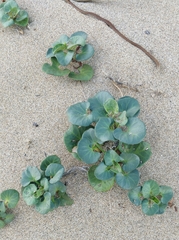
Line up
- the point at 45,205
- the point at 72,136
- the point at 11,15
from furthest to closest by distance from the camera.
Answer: the point at 11,15 → the point at 72,136 → the point at 45,205

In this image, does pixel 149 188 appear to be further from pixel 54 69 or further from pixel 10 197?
pixel 54 69

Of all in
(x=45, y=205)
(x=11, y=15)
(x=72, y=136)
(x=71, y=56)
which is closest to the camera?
(x=45, y=205)

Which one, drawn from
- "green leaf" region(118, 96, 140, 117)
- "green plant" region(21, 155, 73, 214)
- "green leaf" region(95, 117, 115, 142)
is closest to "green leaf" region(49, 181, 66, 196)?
"green plant" region(21, 155, 73, 214)

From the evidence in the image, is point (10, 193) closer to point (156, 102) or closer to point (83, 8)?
point (156, 102)

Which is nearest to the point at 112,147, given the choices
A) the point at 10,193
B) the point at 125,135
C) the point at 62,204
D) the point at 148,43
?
the point at 125,135

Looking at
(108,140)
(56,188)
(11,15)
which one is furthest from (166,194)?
(11,15)

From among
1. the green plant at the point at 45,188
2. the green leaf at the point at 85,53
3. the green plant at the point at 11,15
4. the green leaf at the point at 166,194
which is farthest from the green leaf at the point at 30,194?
the green plant at the point at 11,15

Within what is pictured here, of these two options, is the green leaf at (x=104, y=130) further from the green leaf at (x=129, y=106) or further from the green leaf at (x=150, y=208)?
the green leaf at (x=150, y=208)
